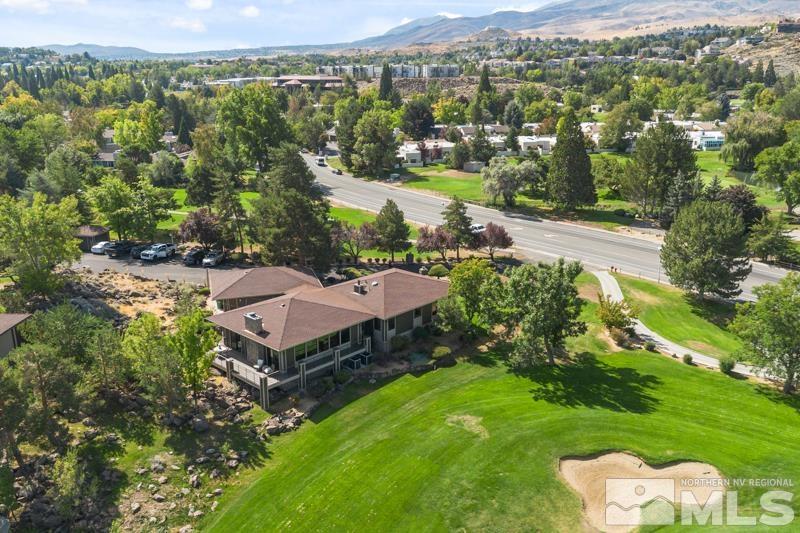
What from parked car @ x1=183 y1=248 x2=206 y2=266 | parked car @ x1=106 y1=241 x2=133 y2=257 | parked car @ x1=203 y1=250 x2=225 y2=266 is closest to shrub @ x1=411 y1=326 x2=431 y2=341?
parked car @ x1=203 y1=250 x2=225 y2=266

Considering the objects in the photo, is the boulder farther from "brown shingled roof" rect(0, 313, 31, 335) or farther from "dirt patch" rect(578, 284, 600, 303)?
"dirt patch" rect(578, 284, 600, 303)

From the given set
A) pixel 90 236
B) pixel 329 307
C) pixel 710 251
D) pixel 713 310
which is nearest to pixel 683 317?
pixel 713 310

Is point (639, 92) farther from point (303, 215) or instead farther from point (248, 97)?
point (303, 215)

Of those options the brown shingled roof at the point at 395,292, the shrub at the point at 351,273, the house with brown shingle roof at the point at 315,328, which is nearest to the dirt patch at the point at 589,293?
the brown shingled roof at the point at 395,292

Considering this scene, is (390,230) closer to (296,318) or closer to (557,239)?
(296,318)

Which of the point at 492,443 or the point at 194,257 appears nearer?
the point at 492,443

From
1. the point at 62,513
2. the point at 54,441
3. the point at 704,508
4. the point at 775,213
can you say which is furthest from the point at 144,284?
the point at 775,213
